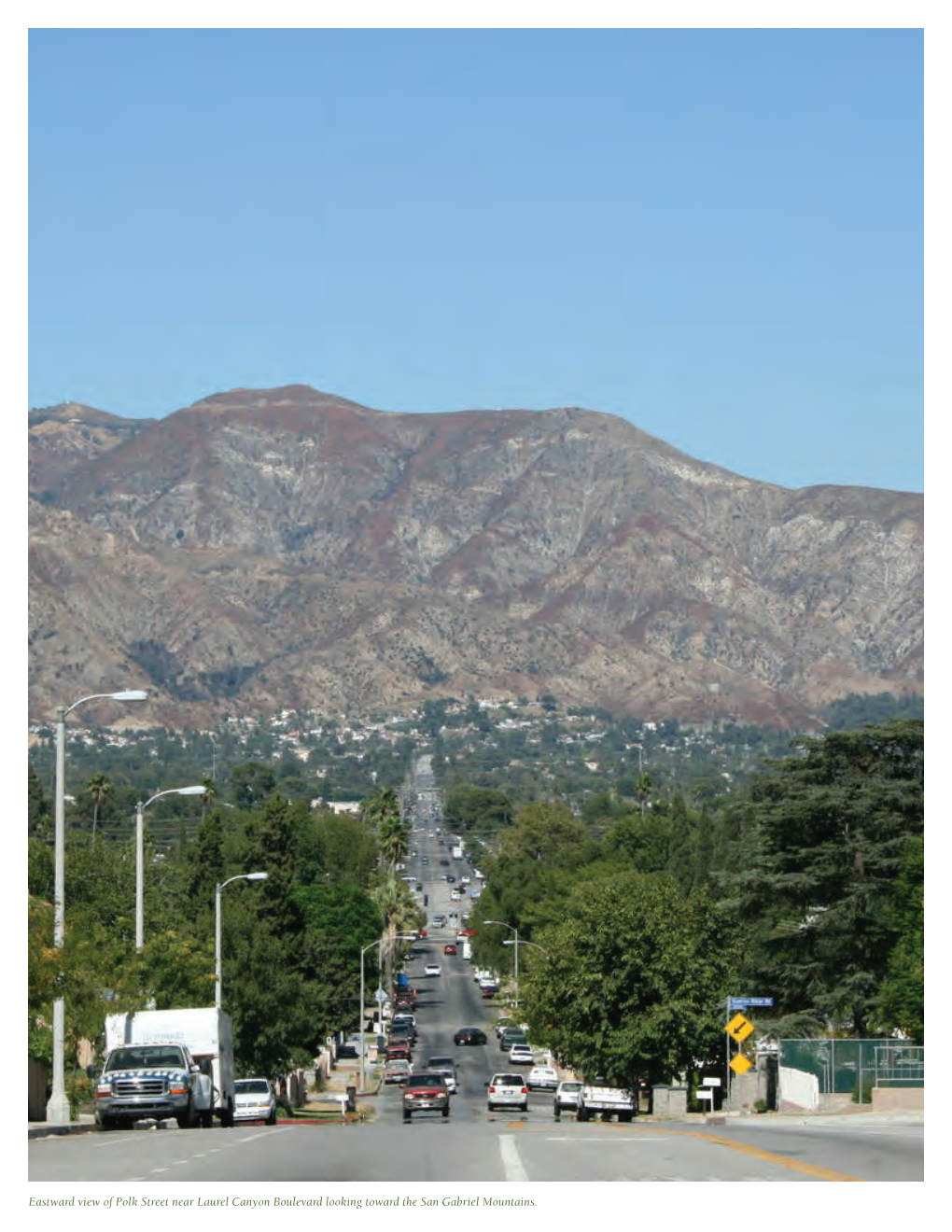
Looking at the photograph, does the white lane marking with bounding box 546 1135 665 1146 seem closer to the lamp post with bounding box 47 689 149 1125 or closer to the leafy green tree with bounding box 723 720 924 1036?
the lamp post with bounding box 47 689 149 1125

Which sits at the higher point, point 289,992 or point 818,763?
point 818,763

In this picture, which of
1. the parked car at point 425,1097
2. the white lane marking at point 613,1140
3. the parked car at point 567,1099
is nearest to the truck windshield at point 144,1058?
the white lane marking at point 613,1140

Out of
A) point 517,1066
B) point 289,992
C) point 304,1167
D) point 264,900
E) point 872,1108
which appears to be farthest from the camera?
point 264,900

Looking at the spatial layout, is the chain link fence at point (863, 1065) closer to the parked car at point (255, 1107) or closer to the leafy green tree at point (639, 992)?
the leafy green tree at point (639, 992)

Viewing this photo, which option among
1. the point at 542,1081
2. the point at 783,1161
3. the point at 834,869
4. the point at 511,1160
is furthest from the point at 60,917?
the point at 542,1081

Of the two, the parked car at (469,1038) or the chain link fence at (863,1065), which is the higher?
the chain link fence at (863,1065)
